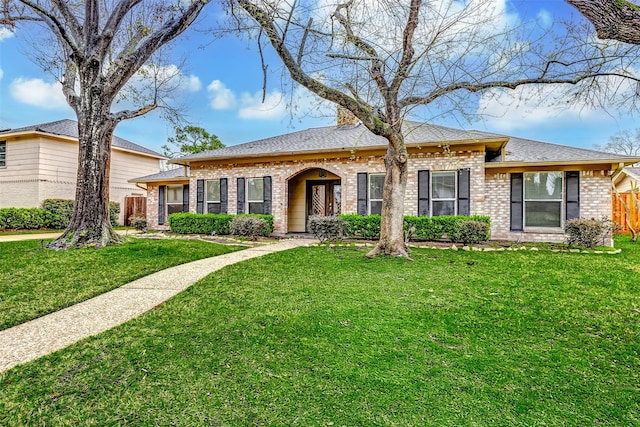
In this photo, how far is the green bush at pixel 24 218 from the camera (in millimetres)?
14227

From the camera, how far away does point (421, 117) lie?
745 cm

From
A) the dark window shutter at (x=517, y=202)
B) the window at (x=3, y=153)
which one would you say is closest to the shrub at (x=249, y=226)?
the dark window shutter at (x=517, y=202)

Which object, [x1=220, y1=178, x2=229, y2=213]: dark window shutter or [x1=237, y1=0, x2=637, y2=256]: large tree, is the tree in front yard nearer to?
[x1=220, y1=178, x2=229, y2=213]: dark window shutter

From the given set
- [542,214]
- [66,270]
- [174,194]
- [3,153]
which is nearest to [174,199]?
[174,194]

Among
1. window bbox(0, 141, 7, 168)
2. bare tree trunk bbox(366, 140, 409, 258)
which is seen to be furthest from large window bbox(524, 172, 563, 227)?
window bbox(0, 141, 7, 168)

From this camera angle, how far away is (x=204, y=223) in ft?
44.5

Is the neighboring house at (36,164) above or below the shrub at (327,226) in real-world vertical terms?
above

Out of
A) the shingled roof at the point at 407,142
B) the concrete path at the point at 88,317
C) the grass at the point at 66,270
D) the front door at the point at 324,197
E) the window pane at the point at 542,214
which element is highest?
the shingled roof at the point at 407,142

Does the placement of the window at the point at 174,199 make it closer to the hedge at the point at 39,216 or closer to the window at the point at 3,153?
the hedge at the point at 39,216

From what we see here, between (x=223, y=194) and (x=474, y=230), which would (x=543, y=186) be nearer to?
(x=474, y=230)

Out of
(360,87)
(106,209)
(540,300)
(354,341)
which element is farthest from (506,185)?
(106,209)

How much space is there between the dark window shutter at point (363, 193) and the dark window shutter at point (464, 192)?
2929mm

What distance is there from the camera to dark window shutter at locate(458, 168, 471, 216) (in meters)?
10.8

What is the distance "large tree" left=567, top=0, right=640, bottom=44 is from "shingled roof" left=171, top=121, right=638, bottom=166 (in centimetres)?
573
